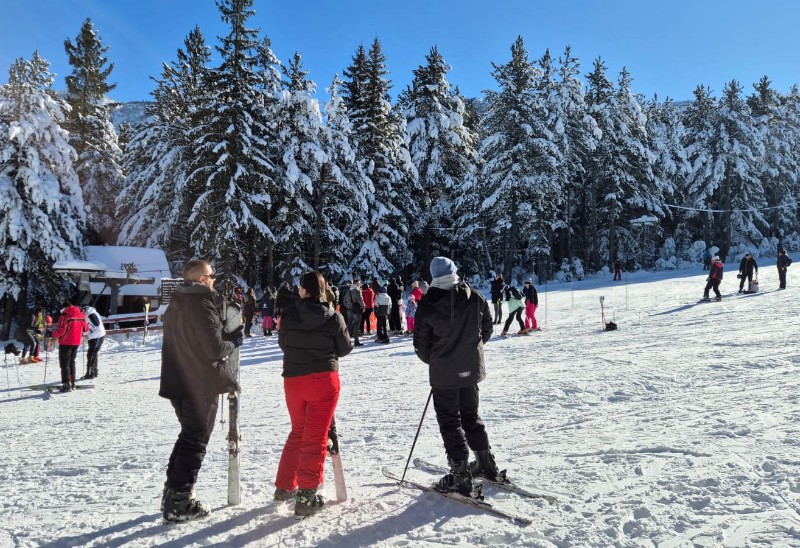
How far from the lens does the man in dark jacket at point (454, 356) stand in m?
4.17

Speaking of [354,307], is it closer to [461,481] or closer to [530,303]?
[530,303]

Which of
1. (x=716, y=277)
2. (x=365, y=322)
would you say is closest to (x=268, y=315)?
(x=365, y=322)

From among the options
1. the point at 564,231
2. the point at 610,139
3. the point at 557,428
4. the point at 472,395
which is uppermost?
the point at 610,139

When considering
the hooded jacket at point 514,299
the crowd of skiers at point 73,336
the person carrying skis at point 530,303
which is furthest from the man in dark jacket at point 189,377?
the person carrying skis at point 530,303

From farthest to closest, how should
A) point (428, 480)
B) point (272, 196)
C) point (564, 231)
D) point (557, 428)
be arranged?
1. point (564, 231)
2. point (272, 196)
3. point (557, 428)
4. point (428, 480)

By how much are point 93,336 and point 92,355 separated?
0.76 m

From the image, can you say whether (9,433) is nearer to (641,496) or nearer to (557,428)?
(557,428)

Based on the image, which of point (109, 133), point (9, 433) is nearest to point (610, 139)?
point (109, 133)

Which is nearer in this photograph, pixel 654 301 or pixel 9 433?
pixel 9 433

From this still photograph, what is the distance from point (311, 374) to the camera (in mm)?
3975

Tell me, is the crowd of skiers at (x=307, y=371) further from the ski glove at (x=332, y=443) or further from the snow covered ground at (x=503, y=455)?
the snow covered ground at (x=503, y=455)

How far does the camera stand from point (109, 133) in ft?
105

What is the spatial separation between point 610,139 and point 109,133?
3291 cm

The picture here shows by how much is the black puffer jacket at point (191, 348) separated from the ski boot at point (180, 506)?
2.21ft
